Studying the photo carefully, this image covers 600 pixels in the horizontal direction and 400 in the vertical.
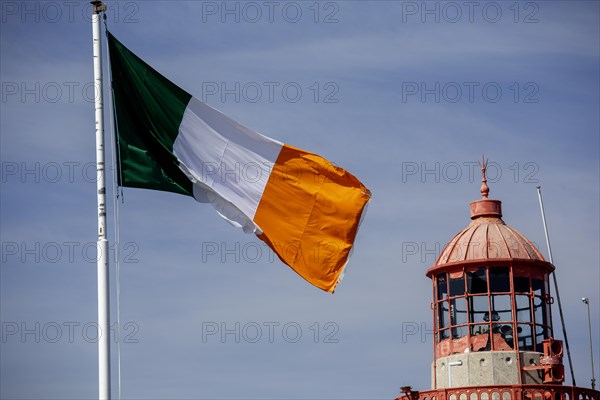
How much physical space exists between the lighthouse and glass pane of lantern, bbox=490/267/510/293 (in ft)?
0.14

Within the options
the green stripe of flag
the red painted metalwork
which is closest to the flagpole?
the green stripe of flag

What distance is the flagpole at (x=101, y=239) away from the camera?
33.1 meters

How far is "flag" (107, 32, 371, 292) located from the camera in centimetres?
3653

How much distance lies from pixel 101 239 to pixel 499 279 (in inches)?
997

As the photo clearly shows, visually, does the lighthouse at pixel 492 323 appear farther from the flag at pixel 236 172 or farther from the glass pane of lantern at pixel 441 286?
the flag at pixel 236 172

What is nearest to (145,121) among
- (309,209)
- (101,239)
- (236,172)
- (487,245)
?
(236,172)

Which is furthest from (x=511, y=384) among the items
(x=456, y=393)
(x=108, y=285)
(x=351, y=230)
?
(x=108, y=285)

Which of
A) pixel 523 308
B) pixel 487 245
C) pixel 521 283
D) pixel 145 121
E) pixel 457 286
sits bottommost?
pixel 523 308

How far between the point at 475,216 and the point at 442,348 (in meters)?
5.81

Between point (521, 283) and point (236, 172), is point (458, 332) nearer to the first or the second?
point (521, 283)

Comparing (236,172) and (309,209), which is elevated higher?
(236,172)

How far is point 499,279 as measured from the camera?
2176 inches

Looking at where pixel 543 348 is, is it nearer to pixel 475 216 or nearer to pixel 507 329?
pixel 507 329

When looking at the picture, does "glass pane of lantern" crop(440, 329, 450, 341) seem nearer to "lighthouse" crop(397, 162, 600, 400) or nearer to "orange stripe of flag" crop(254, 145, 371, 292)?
"lighthouse" crop(397, 162, 600, 400)
